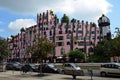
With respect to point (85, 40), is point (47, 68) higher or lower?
lower

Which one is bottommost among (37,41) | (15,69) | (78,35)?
(15,69)

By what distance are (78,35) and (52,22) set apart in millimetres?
13002

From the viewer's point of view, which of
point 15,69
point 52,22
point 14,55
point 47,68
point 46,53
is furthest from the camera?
point 14,55

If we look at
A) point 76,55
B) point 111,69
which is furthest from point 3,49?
point 76,55

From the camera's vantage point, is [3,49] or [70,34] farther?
[70,34]

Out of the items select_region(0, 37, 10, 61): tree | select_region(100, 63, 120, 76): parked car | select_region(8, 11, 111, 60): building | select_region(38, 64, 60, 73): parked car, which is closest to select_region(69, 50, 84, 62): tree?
select_region(8, 11, 111, 60): building

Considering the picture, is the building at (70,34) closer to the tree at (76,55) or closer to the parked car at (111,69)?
the tree at (76,55)

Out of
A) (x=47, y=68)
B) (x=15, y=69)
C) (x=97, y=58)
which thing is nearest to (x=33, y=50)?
(x=47, y=68)

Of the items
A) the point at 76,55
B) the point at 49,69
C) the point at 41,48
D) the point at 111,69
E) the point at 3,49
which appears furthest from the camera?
the point at 76,55

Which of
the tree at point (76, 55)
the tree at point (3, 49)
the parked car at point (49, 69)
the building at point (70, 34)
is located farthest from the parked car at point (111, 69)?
the building at point (70, 34)

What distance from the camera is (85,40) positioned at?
124 metres

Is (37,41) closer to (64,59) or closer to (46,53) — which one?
(46,53)

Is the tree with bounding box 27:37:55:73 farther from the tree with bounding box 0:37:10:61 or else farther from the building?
the building

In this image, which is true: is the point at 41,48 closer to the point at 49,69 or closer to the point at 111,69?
the point at 49,69
